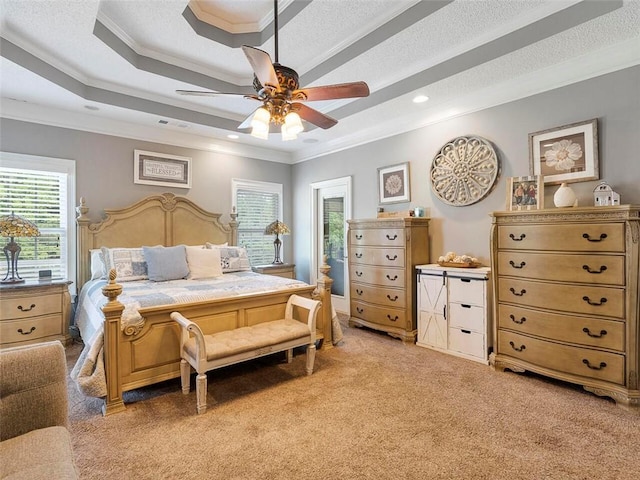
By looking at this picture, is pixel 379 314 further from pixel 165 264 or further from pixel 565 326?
pixel 165 264

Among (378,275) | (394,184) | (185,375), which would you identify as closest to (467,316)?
(378,275)

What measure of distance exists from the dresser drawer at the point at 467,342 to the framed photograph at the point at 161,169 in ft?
13.0

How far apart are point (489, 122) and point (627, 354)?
91.3 inches

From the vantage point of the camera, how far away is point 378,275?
3.92 m

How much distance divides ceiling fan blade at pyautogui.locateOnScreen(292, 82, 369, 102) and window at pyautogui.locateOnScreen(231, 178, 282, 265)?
3.20 m

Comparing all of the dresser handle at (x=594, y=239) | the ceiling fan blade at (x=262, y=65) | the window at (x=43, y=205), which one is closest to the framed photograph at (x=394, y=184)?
the dresser handle at (x=594, y=239)

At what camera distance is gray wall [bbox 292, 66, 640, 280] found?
2.55m

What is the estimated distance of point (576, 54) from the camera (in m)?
2.64

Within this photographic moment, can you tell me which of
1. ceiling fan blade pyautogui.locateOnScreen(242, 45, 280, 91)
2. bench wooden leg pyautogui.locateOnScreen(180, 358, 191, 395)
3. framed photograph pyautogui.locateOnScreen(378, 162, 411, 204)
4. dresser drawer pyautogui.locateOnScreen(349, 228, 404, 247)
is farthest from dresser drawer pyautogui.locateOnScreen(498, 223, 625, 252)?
bench wooden leg pyautogui.locateOnScreen(180, 358, 191, 395)

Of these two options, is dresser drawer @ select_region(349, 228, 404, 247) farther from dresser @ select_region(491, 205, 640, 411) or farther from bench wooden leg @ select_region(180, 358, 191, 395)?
bench wooden leg @ select_region(180, 358, 191, 395)

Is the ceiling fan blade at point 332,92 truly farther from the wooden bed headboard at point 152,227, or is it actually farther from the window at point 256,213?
the window at point 256,213

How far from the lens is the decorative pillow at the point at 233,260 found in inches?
166

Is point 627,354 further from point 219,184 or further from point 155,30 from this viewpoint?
point 219,184

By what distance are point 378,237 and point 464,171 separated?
119 centimetres
